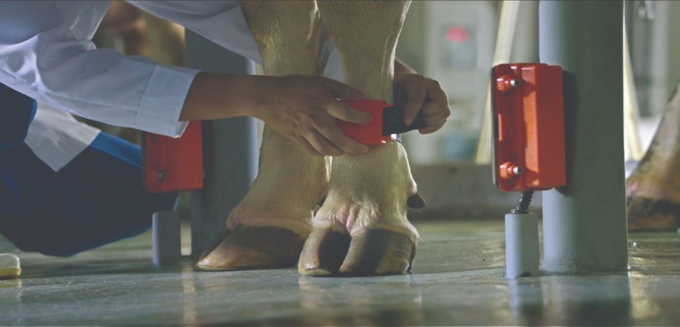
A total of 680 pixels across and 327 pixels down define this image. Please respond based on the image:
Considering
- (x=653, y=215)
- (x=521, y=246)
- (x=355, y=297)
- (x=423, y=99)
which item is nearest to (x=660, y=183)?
(x=653, y=215)

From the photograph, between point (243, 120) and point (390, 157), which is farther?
point (243, 120)

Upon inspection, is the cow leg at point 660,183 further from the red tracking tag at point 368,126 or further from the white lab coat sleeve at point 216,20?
the red tracking tag at point 368,126

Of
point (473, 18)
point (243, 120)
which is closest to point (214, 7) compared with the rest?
point (243, 120)

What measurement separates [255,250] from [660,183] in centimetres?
111

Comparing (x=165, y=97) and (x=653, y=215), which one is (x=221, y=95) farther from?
(x=653, y=215)

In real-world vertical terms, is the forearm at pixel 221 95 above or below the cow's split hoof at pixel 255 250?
above

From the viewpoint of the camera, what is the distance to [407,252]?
4.91ft

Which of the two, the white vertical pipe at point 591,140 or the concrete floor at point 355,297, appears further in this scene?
the white vertical pipe at point 591,140

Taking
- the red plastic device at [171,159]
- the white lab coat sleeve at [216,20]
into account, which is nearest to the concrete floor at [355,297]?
the red plastic device at [171,159]

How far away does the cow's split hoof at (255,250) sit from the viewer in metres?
1.59

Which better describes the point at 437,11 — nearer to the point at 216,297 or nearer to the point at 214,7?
the point at 214,7

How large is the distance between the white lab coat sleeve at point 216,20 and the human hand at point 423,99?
40cm

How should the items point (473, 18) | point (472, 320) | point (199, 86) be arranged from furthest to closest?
1. point (473, 18)
2. point (199, 86)
3. point (472, 320)

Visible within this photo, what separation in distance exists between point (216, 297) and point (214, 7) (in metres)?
0.90
